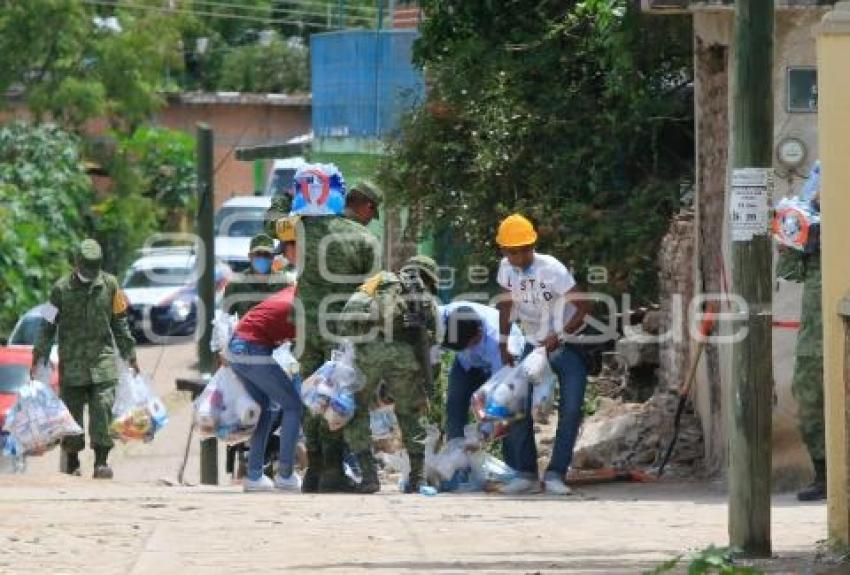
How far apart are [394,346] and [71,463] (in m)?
4.15

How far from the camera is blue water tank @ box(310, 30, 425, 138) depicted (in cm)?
2689

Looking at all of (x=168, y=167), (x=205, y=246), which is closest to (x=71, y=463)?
(x=205, y=246)

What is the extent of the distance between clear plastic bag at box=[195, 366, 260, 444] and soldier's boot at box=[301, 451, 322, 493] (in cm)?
57

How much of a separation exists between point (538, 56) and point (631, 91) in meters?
1.60

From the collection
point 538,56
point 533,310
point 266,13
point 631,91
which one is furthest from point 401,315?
point 266,13

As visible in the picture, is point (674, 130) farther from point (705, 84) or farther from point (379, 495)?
point (379, 495)

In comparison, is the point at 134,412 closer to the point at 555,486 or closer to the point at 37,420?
the point at 37,420

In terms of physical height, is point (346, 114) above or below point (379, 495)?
above

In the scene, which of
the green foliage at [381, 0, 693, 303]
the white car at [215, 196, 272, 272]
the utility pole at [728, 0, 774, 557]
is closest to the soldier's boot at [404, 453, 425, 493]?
the green foliage at [381, 0, 693, 303]

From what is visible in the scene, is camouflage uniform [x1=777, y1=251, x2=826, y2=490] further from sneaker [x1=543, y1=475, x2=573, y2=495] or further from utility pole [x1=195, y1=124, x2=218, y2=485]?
utility pole [x1=195, y1=124, x2=218, y2=485]

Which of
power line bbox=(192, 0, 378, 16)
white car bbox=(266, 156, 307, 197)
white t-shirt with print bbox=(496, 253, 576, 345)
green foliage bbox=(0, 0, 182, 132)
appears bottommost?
white t-shirt with print bbox=(496, 253, 576, 345)

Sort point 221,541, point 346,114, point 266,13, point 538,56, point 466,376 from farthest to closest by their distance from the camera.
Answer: point 266,13, point 346,114, point 538,56, point 466,376, point 221,541

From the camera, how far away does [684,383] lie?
15.3 meters

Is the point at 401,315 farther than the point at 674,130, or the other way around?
the point at 674,130
